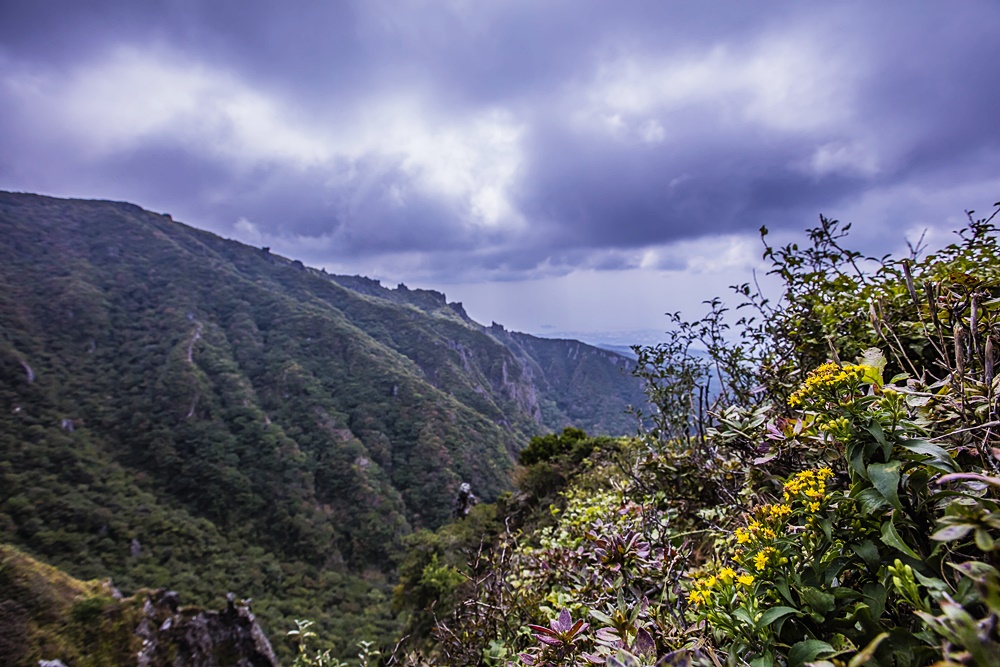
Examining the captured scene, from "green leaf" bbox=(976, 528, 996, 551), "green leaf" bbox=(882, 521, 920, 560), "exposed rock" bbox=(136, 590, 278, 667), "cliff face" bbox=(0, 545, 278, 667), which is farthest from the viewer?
"exposed rock" bbox=(136, 590, 278, 667)

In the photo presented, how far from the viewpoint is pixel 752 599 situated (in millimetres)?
863

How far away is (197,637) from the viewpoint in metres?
9.84

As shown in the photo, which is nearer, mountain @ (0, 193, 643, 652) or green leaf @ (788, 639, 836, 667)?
green leaf @ (788, 639, 836, 667)

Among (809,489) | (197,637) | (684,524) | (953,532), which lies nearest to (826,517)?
(809,489)

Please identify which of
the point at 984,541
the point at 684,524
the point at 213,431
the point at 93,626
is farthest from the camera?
the point at 213,431

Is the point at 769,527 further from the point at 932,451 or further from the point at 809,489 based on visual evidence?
the point at 932,451

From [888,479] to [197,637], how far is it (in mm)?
14116

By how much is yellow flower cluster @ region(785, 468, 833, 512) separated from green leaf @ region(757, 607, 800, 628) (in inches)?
8.3

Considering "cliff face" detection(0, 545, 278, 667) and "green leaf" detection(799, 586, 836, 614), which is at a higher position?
"green leaf" detection(799, 586, 836, 614)

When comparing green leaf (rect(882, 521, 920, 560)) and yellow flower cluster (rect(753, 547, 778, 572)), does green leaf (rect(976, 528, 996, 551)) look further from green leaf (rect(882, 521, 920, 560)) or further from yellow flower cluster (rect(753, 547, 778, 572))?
yellow flower cluster (rect(753, 547, 778, 572))

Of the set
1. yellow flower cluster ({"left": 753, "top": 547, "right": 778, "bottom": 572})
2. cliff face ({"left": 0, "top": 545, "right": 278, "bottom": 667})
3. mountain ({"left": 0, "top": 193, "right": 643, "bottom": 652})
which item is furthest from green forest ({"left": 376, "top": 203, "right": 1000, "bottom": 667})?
mountain ({"left": 0, "top": 193, "right": 643, "bottom": 652})

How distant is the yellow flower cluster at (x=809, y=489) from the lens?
89cm

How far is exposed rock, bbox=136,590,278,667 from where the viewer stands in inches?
340

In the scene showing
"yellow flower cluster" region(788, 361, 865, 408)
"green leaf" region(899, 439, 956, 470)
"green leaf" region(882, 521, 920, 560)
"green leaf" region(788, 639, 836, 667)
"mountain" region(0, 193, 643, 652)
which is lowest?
"mountain" region(0, 193, 643, 652)
